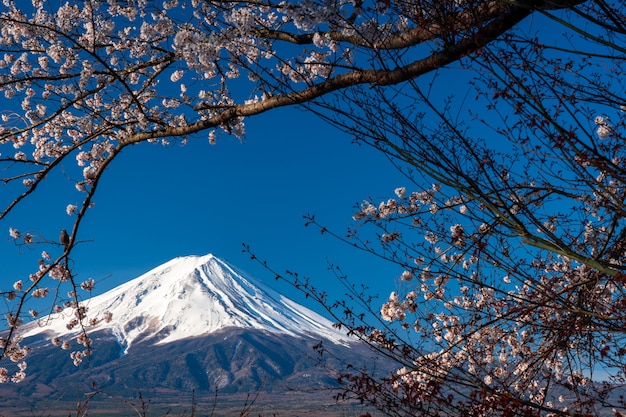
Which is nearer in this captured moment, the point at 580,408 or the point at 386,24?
the point at 386,24

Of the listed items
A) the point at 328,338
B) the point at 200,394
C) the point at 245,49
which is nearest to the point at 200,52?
the point at 245,49

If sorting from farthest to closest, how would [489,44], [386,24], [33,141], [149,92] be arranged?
[33,141]
[149,92]
[386,24]
[489,44]

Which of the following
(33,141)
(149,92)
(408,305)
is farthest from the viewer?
(33,141)

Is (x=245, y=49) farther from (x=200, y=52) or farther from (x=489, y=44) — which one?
(x=489, y=44)

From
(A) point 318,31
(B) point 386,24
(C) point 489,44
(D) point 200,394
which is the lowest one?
(C) point 489,44

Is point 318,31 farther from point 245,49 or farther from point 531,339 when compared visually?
point 531,339

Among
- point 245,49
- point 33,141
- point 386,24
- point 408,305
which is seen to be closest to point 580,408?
point 408,305

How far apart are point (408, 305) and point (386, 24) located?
111 inches

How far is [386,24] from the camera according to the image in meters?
3.26

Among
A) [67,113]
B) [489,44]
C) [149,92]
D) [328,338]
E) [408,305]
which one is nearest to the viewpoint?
[489,44]

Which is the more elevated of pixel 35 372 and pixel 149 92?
pixel 35 372

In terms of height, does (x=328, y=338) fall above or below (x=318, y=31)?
above

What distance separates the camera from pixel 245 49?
406cm

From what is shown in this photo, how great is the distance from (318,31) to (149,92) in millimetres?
2586
